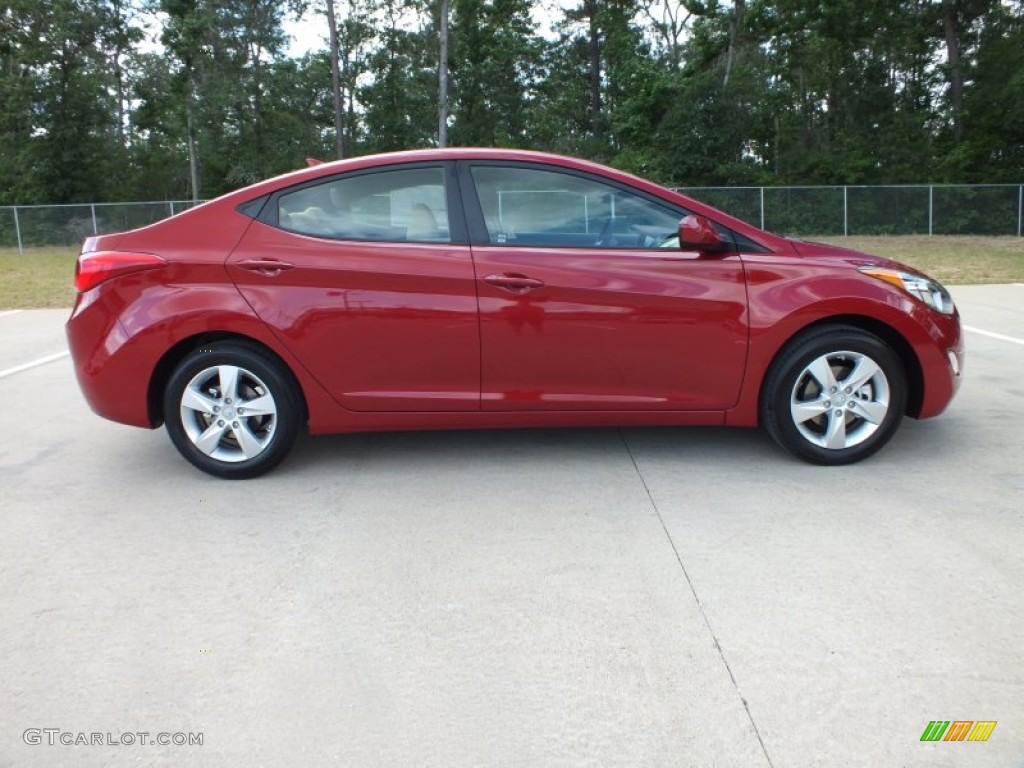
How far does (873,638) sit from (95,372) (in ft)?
12.4

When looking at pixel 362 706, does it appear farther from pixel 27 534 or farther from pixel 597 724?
pixel 27 534

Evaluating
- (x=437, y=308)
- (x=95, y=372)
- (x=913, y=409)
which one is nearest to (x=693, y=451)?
(x=913, y=409)

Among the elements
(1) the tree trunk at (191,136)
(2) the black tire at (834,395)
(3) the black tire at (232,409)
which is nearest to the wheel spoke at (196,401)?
(3) the black tire at (232,409)

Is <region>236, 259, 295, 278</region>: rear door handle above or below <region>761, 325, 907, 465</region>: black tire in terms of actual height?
above

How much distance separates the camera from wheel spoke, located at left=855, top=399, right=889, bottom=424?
14.6ft

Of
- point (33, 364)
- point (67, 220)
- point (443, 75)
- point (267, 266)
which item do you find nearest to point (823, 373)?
point (267, 266)

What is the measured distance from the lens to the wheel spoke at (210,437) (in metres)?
4.42

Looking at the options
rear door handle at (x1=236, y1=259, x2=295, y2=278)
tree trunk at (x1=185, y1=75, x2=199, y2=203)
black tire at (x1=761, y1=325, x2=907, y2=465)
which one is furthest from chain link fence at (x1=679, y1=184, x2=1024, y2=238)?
rear door handle at (x1=236, y1=259, x2=295, y2=278)

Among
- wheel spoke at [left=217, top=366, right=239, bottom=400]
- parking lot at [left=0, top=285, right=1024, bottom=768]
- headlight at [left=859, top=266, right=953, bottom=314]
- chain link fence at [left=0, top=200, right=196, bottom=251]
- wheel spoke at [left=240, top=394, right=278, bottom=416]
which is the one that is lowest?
parking lot at [left=0, top=285, right=1024, bottom=768]

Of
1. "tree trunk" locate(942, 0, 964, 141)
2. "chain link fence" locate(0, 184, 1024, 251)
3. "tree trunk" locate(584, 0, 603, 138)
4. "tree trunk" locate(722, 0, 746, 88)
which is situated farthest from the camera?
"tree trunk" locate(584, 0, 603, 138)

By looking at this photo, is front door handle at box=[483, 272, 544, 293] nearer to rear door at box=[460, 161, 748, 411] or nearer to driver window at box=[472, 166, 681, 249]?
rear door at box=[460, 161, 748, 411]

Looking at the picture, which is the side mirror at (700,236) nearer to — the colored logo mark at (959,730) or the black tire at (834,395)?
the black tire at (834,395)

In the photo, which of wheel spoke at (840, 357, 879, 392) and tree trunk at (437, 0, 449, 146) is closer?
wheel spoke at (840, 357, 879, 392)

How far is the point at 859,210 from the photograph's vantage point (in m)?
27.5
